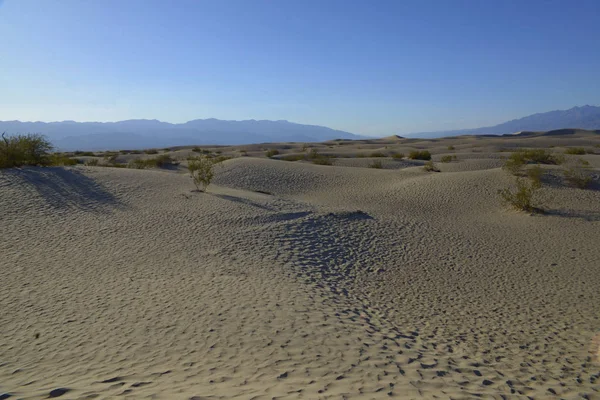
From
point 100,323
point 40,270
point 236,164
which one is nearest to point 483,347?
point 100,323

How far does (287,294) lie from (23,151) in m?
15.4

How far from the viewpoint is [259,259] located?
384 inches

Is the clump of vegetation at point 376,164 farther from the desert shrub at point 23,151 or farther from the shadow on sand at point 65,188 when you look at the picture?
the desert shrub at point 23,151

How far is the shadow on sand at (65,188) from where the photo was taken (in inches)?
536

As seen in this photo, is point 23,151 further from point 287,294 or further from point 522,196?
point 522,196

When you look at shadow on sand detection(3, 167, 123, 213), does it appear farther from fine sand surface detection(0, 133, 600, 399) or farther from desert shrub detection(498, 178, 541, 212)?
desert shrub detection(498, 178, 541, 212)

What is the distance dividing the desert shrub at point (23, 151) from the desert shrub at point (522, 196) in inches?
767

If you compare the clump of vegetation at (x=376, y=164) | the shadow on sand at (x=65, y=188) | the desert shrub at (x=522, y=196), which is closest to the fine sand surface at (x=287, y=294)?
the shadow on sand at (x=65, y=188)

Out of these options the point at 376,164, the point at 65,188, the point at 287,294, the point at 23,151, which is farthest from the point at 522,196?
the point at 23,151

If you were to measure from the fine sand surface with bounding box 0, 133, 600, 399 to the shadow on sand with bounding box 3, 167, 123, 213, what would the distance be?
0.34ft

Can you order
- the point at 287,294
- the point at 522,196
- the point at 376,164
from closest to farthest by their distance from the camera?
1. the point at 287,294
2. the point at 522,196
3. the point at 376,164

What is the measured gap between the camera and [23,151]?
1716 cm

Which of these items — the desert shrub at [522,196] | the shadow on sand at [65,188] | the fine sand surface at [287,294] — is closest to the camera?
the fine sand surface at [287,294]

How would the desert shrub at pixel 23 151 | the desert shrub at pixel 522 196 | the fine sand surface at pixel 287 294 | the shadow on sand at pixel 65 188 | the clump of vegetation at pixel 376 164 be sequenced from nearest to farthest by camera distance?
1. the fine sand surface at pixel 287 294
2. the shadow on sand at pixel 65 188
3. the desert shrub at pixel 522 196
4. the desert shrub at pixel 23 151
5. the clump of vegetation at pixel 376 164
